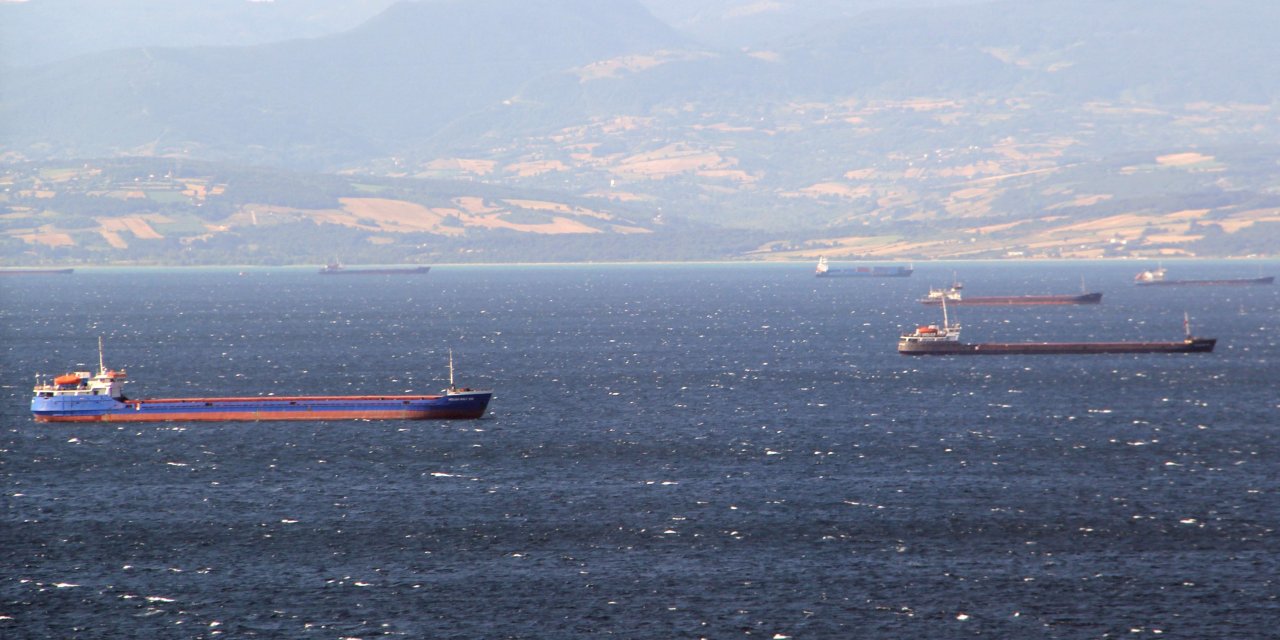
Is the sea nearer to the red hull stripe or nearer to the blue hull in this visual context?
the red hull stripe

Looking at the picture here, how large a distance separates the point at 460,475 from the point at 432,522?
15856mm

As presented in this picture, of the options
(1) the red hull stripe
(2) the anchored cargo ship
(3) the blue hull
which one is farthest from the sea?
(2) the anchored cargo ship

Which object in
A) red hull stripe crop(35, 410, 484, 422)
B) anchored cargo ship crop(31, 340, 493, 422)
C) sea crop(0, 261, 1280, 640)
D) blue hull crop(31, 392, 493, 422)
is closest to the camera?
sea crop(0, 261, 1280, 640)

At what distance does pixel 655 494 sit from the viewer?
101 m

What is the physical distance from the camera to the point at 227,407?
454 ft

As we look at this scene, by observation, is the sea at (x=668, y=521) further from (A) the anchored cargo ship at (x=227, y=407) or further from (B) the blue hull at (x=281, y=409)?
(A) the anchored cargo ship at (x=227, y=407)

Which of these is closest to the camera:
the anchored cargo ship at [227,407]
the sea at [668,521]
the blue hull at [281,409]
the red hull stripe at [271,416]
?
the sea at [668,521]

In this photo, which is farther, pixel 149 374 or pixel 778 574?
pixel 149 374

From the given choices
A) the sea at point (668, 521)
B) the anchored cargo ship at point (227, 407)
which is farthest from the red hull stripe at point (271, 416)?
the sea at point (668, 521)

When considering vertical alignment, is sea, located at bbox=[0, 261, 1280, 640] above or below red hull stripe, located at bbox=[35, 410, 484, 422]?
below

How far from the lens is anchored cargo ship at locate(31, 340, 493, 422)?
137125mm

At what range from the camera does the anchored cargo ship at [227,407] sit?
13712 cm

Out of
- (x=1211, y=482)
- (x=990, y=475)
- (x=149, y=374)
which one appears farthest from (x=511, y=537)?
(x=149, y=374)

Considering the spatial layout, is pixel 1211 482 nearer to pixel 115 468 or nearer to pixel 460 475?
pixel 460 475
